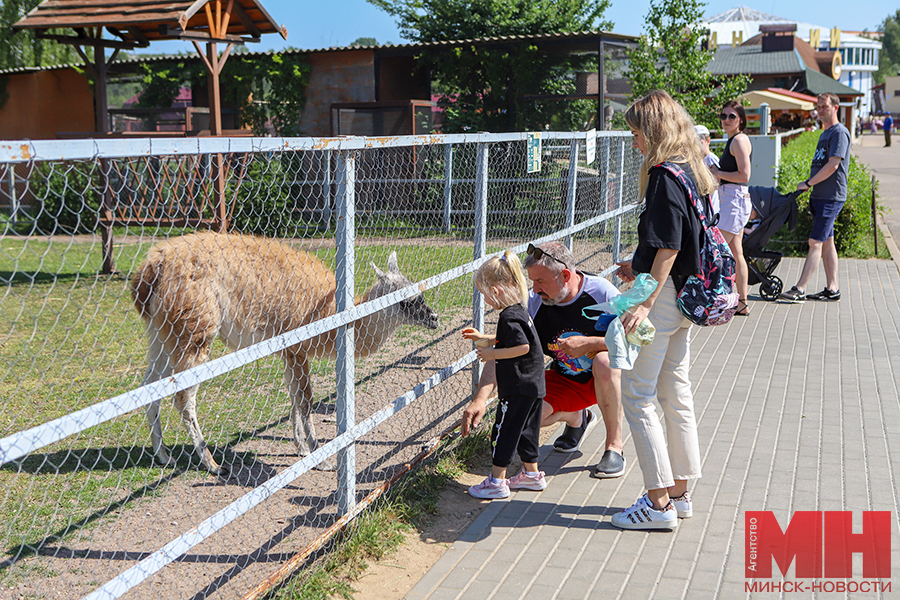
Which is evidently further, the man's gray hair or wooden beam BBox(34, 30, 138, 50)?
wooden beam BBox(34, 30, 138, 50)

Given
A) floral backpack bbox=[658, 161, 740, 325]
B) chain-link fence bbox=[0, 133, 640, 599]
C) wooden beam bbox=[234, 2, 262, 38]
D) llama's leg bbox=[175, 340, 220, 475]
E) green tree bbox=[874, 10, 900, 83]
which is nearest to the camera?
chain-link fence bbox=[0, 133, 640, 599]

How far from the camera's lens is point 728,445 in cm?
486

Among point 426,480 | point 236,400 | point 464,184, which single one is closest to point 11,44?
point 464,184

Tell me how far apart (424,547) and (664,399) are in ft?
4.50

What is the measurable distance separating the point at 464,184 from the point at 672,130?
33.7 ft

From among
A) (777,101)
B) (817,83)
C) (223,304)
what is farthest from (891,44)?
(223,304)

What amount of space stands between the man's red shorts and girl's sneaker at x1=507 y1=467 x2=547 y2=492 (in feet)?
1.35

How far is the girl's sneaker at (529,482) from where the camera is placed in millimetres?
4211

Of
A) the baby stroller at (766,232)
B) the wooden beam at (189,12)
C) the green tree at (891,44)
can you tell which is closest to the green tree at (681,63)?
the baby stroller at (766,232)

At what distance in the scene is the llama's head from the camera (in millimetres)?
5148

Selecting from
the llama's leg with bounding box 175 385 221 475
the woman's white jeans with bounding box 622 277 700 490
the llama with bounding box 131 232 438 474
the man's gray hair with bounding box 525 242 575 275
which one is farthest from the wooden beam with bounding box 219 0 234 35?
the woman's white jeans with bounding box 622 277 700 490

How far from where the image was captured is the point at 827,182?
8.37 meters

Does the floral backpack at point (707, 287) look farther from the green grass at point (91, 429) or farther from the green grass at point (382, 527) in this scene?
the green grass at point (91, 429)

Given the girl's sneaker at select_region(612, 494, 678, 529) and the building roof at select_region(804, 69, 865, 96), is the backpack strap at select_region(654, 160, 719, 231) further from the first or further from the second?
the building roof at select_region(804, 69, 865, 96)
